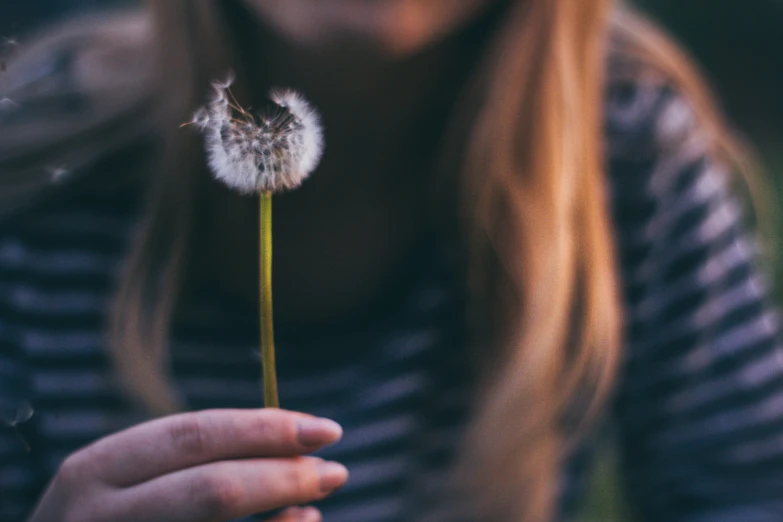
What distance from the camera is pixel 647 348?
0.65 m

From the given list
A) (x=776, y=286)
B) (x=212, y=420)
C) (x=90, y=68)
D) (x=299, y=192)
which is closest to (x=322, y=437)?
(x=212, y=420)

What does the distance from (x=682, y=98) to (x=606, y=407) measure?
308 mm

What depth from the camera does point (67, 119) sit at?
1.69 feet

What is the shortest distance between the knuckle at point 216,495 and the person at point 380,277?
19 cm

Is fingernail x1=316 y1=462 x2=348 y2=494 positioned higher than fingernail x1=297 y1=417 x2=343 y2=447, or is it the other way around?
fingernail x1=297 y1=417 x2=343 y2=447

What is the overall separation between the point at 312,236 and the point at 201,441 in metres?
0.28

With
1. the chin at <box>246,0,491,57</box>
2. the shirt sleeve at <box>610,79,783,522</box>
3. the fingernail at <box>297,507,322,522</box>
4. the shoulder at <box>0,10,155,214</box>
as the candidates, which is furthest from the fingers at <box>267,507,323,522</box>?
the shirt sleeve at <box>610,79,783,522</box>

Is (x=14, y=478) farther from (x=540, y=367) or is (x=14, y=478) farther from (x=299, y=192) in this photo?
(x=540, y=367)

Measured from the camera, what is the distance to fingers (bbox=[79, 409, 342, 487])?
0.81ft

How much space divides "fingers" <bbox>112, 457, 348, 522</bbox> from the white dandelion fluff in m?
0.10

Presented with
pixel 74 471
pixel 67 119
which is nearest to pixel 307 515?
pixel 74 471

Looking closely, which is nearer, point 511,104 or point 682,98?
point 511,104

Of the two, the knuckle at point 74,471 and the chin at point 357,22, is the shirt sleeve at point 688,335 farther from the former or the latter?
the knuckle at point 74,471

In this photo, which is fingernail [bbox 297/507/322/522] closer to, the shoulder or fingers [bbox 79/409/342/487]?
fingers [bbox 79/409/342/487]
